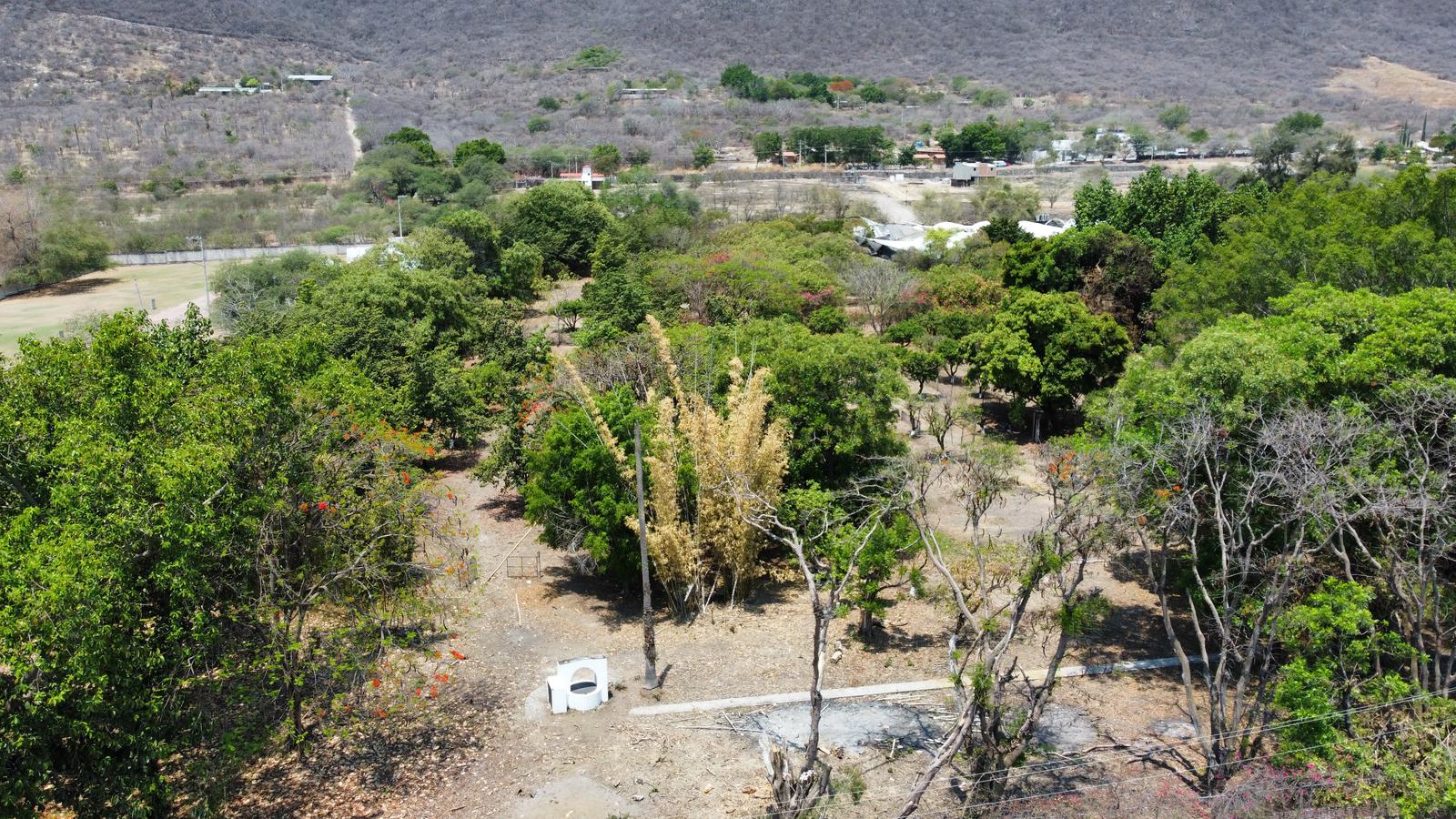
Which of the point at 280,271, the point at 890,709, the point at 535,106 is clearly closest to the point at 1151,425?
the point at 890,709

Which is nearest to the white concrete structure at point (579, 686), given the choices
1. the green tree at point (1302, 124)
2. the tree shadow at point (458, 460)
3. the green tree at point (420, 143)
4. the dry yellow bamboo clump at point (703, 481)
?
the dry yellow bamboo clump at point (703, 481)

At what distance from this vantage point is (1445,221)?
57.4 feet

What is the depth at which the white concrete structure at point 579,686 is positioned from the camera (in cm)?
1297

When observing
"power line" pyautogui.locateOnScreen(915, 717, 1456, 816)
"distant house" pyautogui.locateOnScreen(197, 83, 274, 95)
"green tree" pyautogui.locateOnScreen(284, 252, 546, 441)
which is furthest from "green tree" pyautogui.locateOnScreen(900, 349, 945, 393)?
"distant house" pyautogui.locateOnScreen(197, 83, 274, 95)

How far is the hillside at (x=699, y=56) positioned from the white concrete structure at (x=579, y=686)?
64.3 metres

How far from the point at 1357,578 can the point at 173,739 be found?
13776 mm

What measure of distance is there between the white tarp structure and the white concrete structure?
2886cm

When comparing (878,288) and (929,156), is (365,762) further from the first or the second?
(929,156)

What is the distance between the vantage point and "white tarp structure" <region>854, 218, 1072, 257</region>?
40.4 metres

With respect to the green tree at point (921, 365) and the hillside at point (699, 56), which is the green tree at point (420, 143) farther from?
the green tree at point (921, 365)

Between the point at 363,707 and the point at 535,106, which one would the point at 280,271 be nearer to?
the point at 363,707

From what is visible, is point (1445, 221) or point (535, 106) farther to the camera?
point (535, 106)

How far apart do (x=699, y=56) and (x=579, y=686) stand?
115511 millimetres

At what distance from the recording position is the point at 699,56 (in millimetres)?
119625
